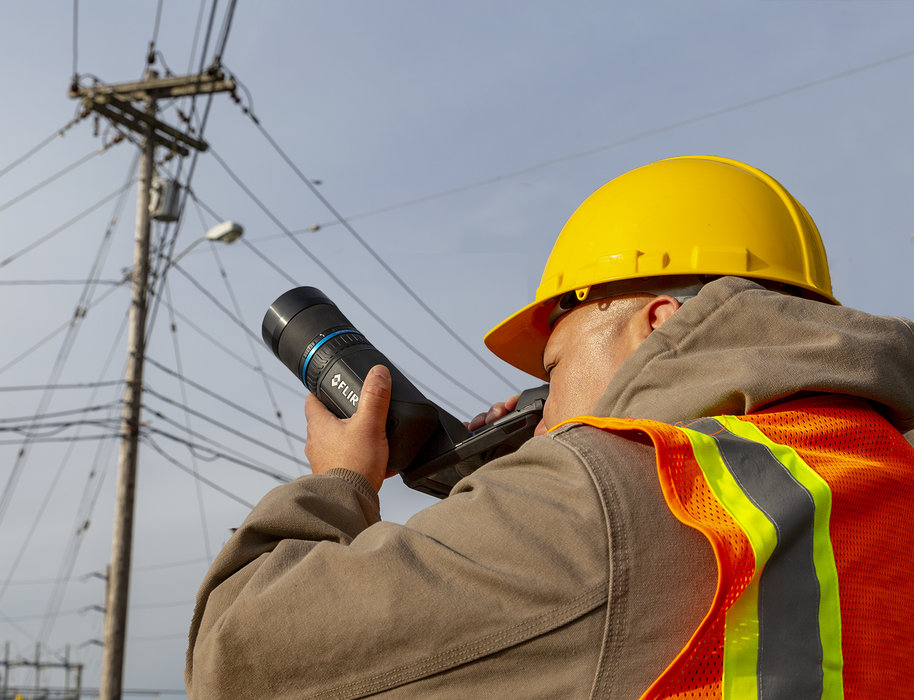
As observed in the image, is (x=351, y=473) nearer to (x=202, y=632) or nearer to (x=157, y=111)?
(x=202, y=632)

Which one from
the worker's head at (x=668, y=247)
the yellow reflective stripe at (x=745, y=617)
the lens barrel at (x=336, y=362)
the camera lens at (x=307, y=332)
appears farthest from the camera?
the camera lens at (x=307, y=332)

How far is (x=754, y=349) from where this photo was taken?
1.55 metres

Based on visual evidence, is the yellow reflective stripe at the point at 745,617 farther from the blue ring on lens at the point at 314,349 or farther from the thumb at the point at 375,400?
the blue ring on lens at the point at 314,349

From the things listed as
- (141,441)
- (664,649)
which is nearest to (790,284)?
(664,649)

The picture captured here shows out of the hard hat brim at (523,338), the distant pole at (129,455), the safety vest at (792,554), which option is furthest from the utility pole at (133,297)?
the safety vest at (792,554)

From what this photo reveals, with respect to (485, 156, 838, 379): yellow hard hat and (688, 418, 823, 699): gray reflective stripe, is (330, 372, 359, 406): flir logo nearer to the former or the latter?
(485, 156, 838, 379): yellow hard hat

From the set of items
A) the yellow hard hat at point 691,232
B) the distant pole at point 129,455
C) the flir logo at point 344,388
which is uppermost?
the distant pole at point 129,455

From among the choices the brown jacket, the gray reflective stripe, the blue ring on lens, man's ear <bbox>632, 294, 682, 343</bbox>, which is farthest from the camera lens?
the gray reflective stripe

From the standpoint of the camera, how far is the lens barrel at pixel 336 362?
2410mm

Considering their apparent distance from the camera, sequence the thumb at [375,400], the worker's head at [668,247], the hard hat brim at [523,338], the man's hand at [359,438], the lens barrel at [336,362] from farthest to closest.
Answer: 1. the hard hat brim at [523,338]
2. the lens barrel at [336,362]
3. the worker's head at [668,247]
4. the thumb at [375,400]
5. the man's hand at [359,438]

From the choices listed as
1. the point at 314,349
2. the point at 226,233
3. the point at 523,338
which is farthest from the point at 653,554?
the point at 226,233

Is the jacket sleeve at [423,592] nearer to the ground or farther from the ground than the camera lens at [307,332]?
nearer to the ground

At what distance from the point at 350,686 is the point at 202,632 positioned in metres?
0.31

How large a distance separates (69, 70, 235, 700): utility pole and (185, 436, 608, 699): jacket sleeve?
10.4 metres
